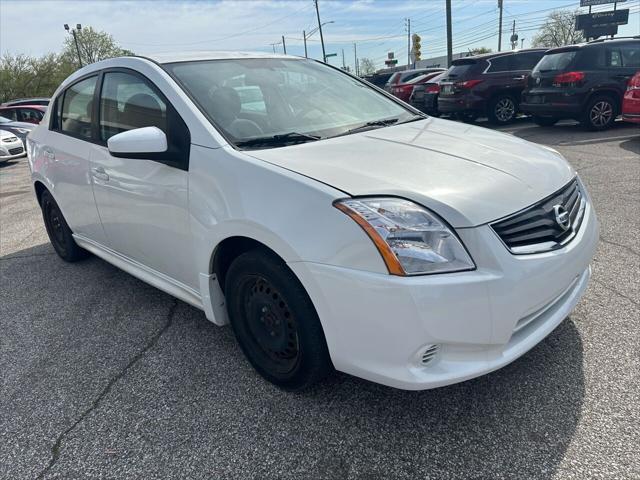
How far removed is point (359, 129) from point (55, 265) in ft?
10.9

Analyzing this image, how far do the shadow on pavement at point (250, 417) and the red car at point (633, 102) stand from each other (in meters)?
7.11

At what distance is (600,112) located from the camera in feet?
32.1

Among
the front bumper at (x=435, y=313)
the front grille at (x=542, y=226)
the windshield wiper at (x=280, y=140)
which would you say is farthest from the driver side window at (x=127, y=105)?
the front grille at (x=542, y=226)

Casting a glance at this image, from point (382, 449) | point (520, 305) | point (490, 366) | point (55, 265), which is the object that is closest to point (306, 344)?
point (382, 449)

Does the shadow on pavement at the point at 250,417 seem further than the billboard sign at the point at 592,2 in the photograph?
No

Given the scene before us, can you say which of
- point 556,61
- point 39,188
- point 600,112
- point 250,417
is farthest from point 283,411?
point 556,61

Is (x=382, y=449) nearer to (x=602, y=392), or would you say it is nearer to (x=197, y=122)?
(x=602, y=392)

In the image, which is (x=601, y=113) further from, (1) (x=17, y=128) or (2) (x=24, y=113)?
(2) (x=24, y=113)

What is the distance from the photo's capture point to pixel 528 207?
7.02ft

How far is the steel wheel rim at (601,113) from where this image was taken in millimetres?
9734

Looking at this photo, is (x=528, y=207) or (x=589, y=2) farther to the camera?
(x=589, y=2)

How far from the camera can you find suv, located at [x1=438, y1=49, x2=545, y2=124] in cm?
1170

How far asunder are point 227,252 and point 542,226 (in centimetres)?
150

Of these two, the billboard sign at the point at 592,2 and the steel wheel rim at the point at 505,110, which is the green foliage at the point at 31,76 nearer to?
the steel wheel rim at the point at 505,110
